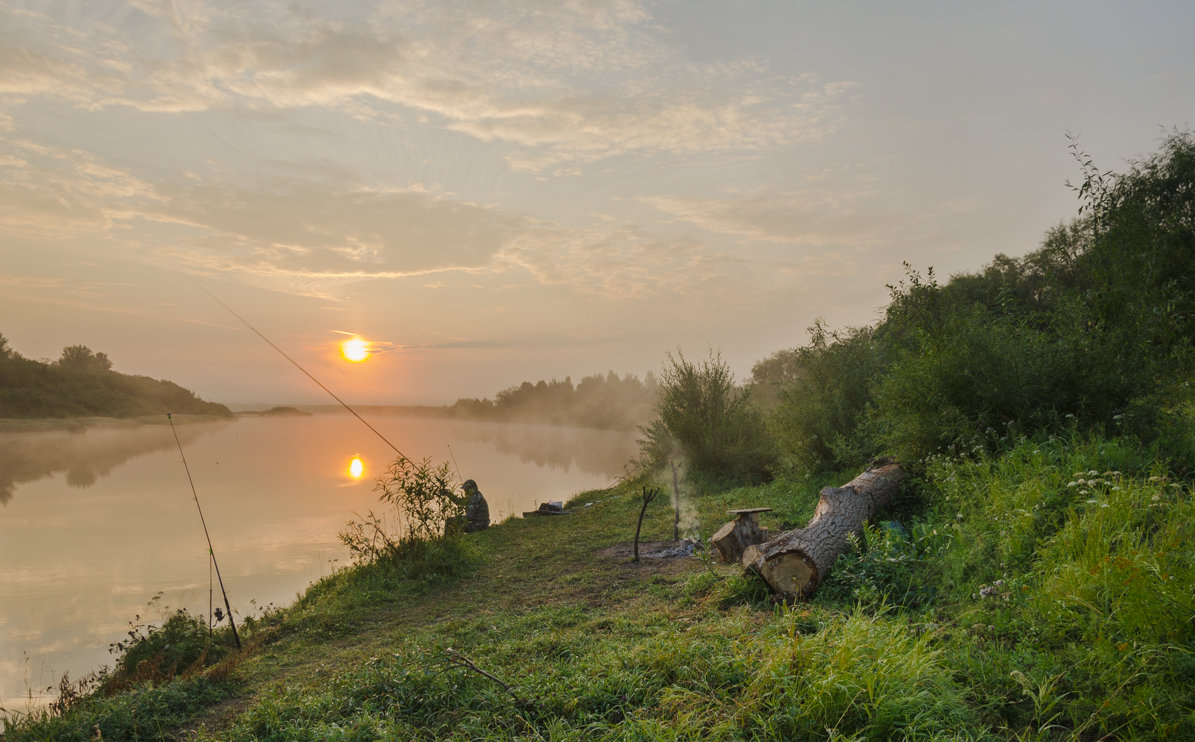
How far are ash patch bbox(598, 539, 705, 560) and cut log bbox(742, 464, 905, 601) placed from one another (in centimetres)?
270

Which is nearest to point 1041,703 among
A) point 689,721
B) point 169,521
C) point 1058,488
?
point 689,721

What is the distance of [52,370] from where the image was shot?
29609 millimetres

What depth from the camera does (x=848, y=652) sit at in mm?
3482

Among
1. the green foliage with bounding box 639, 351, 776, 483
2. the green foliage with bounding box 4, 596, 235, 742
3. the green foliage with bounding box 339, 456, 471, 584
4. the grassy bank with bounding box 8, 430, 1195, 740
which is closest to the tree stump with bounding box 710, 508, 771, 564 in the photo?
the grassy bank with bounding box 8, 430, 1195, 740

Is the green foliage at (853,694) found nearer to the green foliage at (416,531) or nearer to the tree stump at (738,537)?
the tree stump at (738,537)

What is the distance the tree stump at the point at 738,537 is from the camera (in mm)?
7750

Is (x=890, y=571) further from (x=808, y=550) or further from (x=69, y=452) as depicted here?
(x=69, y=452)

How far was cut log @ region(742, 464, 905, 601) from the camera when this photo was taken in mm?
5621

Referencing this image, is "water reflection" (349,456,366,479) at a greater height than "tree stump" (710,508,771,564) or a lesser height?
greater

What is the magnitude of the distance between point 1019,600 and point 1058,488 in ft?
6.03

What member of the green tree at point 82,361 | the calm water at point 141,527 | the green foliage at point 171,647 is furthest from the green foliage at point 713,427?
the green tree at point 82,361

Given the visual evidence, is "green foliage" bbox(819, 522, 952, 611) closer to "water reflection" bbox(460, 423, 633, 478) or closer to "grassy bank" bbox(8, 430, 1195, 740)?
"grassy bank" bbox(8, 430, 1195, 740)

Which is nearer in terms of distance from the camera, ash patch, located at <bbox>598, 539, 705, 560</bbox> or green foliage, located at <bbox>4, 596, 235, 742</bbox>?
green foliage, located at <bbox>4, 596, 235, 742</bbox>

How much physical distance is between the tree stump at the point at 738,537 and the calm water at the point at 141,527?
6.53 meters
